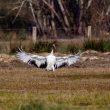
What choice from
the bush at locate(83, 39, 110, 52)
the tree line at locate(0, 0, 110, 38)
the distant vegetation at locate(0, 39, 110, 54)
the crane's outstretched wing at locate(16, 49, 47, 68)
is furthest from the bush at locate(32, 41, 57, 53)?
the tree line at locate(0, 0, 110, 38)

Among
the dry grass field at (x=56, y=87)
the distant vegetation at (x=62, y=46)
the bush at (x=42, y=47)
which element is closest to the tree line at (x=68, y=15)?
the distant vegetation at (x=62, y=46)

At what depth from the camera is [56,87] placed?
56.9 ft

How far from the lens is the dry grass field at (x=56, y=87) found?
1362 cm

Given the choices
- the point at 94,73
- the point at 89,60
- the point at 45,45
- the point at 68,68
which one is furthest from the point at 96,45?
the point at 94,73

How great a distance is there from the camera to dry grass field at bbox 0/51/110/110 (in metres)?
13.6

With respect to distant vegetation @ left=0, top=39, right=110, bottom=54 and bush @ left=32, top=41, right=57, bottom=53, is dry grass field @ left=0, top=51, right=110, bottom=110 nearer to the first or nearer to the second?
distant vegetation @ left=0, top=39, right=110, bottom=54

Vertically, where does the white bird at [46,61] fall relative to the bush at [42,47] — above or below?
above

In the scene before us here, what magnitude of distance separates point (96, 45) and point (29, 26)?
17709 millimetres

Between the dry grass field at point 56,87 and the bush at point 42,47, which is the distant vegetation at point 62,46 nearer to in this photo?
the bush at point 42,47

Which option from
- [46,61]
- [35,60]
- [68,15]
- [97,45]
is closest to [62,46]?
[97,45]

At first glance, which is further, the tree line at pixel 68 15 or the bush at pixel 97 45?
the tree line at pixel 68 15

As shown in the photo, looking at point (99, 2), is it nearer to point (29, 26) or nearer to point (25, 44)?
point (29, 26)

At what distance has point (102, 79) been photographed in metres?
19.3

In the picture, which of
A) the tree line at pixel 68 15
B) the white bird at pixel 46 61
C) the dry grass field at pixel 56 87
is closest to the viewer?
the dry grass field at pixel 56 87
